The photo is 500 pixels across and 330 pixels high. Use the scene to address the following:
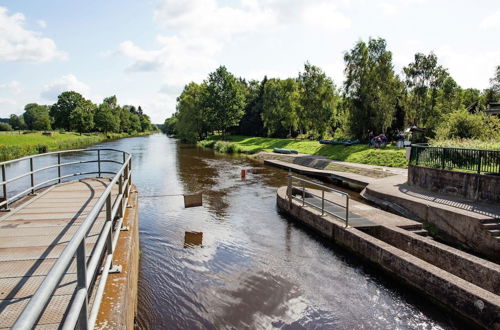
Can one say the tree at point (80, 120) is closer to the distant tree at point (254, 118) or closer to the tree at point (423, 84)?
the distant tree at point (254, 118)

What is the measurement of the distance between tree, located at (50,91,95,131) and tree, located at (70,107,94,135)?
5514mm

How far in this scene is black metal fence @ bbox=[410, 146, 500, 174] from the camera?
1249 cm

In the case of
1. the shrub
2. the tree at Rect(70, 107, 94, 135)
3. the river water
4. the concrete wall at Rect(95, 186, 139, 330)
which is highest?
the tree at Rect(70, 107, 94, 135)

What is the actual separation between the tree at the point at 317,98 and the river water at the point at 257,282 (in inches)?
1303

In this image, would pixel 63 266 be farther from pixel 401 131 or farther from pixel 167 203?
pixel 401 131

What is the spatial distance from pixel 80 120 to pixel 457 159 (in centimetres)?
9106

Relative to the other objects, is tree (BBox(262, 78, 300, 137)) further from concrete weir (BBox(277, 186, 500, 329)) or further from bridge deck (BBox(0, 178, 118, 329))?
bridge deck (BBox(0, 178, 118, 329))

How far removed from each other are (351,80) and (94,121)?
8434 centimetres

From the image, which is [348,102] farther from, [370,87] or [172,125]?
[172,125]

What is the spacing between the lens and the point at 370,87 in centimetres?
3438

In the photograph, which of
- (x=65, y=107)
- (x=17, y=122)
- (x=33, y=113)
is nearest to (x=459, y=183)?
(x=65, y=107)

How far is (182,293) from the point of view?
770 cm

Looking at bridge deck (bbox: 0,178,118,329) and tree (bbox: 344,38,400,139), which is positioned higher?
tree (bbox: 344,38,400,139)

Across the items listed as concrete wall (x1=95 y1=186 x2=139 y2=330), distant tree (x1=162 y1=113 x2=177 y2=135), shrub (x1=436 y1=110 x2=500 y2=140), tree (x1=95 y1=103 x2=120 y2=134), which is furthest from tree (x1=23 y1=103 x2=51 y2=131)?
concrete wall (x1=95 y1=186 x2=139 y2=330)
